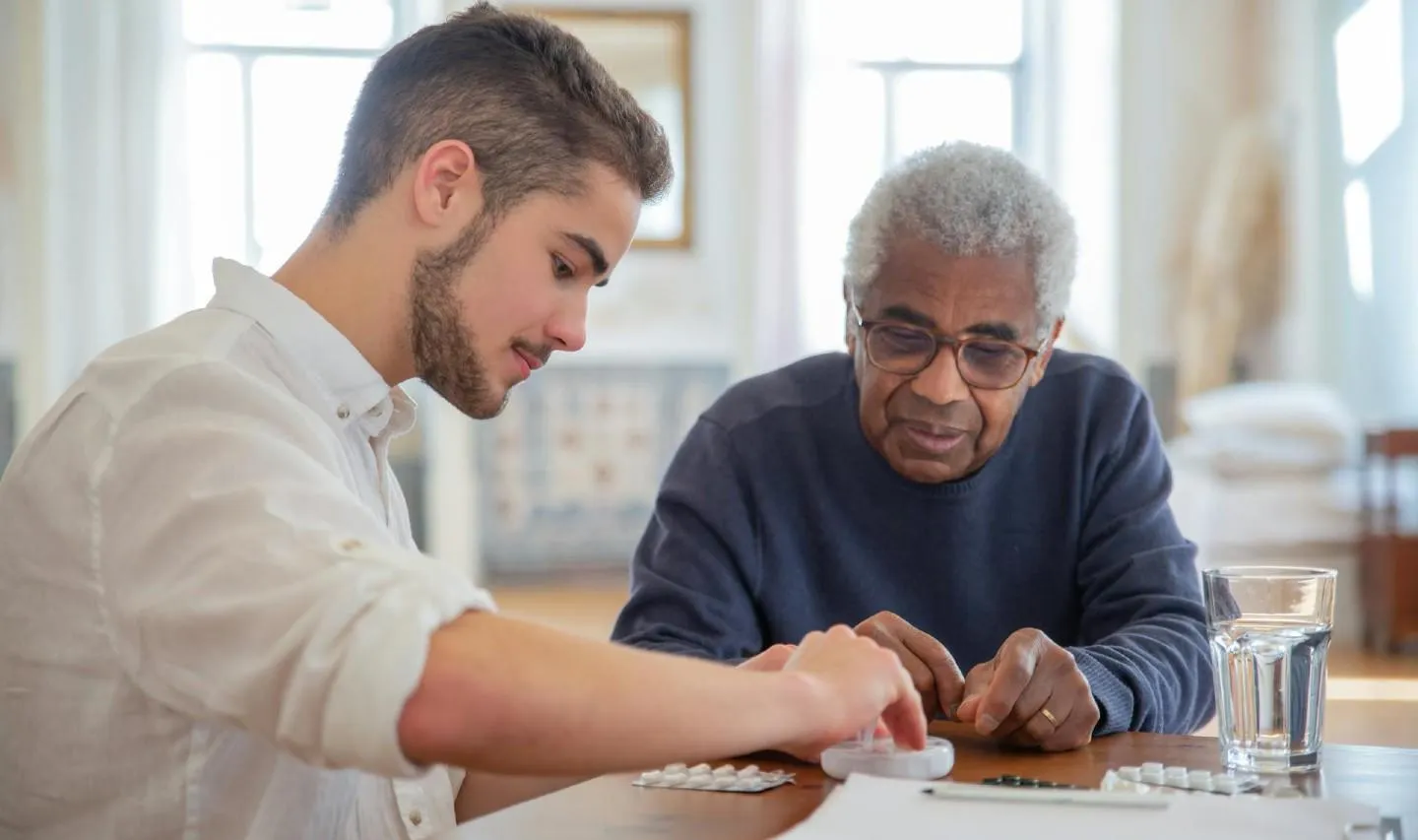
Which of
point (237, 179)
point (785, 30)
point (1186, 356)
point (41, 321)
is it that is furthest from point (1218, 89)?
point (41, 321)

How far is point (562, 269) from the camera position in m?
1.18

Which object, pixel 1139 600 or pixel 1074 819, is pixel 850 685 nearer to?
pixel 1074 819

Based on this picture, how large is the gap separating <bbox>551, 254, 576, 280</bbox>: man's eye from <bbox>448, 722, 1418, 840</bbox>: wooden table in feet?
1.26

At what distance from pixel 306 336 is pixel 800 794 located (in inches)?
19.0

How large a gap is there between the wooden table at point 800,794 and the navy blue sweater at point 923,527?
0.47 m

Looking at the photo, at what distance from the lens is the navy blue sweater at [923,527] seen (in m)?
1.70

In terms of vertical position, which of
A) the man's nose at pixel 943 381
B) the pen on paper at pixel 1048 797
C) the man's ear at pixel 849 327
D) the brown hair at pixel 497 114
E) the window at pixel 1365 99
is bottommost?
the pen on paper at pixel 1048 797

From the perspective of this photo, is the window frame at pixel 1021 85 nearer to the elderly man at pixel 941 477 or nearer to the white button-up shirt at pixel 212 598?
the elderly man at pixel 941 477

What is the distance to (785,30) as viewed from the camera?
6.43 m

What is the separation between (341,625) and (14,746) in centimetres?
37

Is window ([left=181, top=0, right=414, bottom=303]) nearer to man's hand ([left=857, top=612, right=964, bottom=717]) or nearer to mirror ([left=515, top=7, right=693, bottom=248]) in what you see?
mirror ([left=515, top=7, right=693, bottom=248])

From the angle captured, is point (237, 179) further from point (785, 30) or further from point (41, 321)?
point (785, 30)

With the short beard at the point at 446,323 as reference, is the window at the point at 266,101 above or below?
above

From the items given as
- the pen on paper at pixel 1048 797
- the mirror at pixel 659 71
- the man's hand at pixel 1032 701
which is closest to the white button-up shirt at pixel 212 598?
the pen on paper at pixel 1048 797
